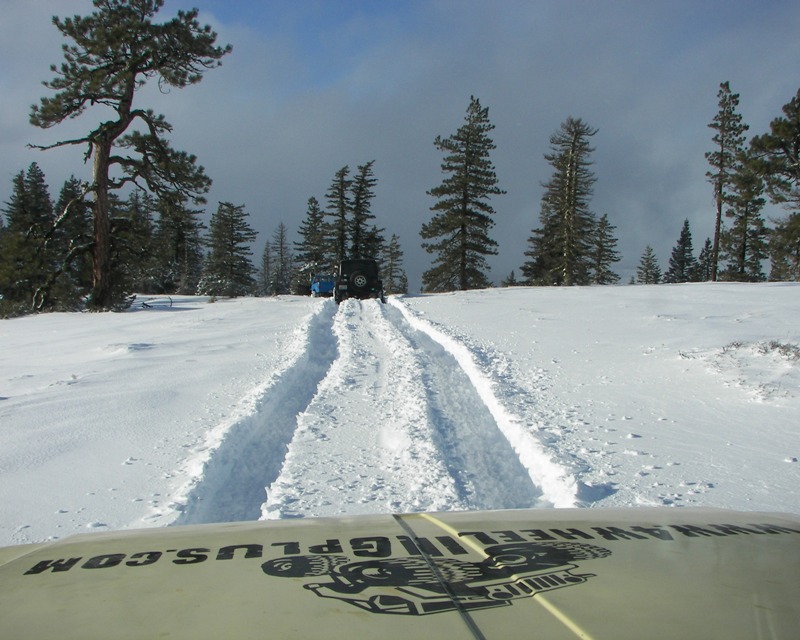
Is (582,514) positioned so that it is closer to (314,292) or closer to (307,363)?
(307,363)

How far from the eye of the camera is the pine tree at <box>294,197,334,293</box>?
5950cm

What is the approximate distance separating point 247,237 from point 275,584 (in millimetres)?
Answer: 66089

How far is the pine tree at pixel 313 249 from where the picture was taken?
5950 centimetres

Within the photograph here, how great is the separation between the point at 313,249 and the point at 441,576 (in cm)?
6267

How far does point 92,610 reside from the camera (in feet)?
5.06

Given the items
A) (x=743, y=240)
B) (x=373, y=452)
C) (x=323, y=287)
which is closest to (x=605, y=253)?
(x=743, y=240)

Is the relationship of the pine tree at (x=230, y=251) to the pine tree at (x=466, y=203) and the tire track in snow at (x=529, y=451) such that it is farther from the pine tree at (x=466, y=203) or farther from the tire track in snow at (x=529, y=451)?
the tire track in snow at (x=529, y=451)

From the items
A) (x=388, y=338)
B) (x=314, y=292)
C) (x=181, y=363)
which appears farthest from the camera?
(x=314, y=292)

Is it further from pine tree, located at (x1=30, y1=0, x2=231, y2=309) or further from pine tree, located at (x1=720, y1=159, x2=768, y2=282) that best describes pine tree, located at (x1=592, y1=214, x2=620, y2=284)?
pine tree, located at (x1=30, y1=0, x2=231, y2=309)

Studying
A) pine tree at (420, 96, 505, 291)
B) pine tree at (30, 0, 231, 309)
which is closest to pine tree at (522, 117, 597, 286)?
pine tree at (420, 96, 505, 291)

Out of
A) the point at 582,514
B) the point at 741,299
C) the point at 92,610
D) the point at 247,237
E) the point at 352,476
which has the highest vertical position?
the point at 247,237

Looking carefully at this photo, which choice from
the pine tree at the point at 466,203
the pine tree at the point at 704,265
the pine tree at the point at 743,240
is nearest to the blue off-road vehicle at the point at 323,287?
the pine tree at the point at 466,203

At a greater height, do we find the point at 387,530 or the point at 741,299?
the point at 741,299

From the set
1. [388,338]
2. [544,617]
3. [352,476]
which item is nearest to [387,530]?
[544,617]
